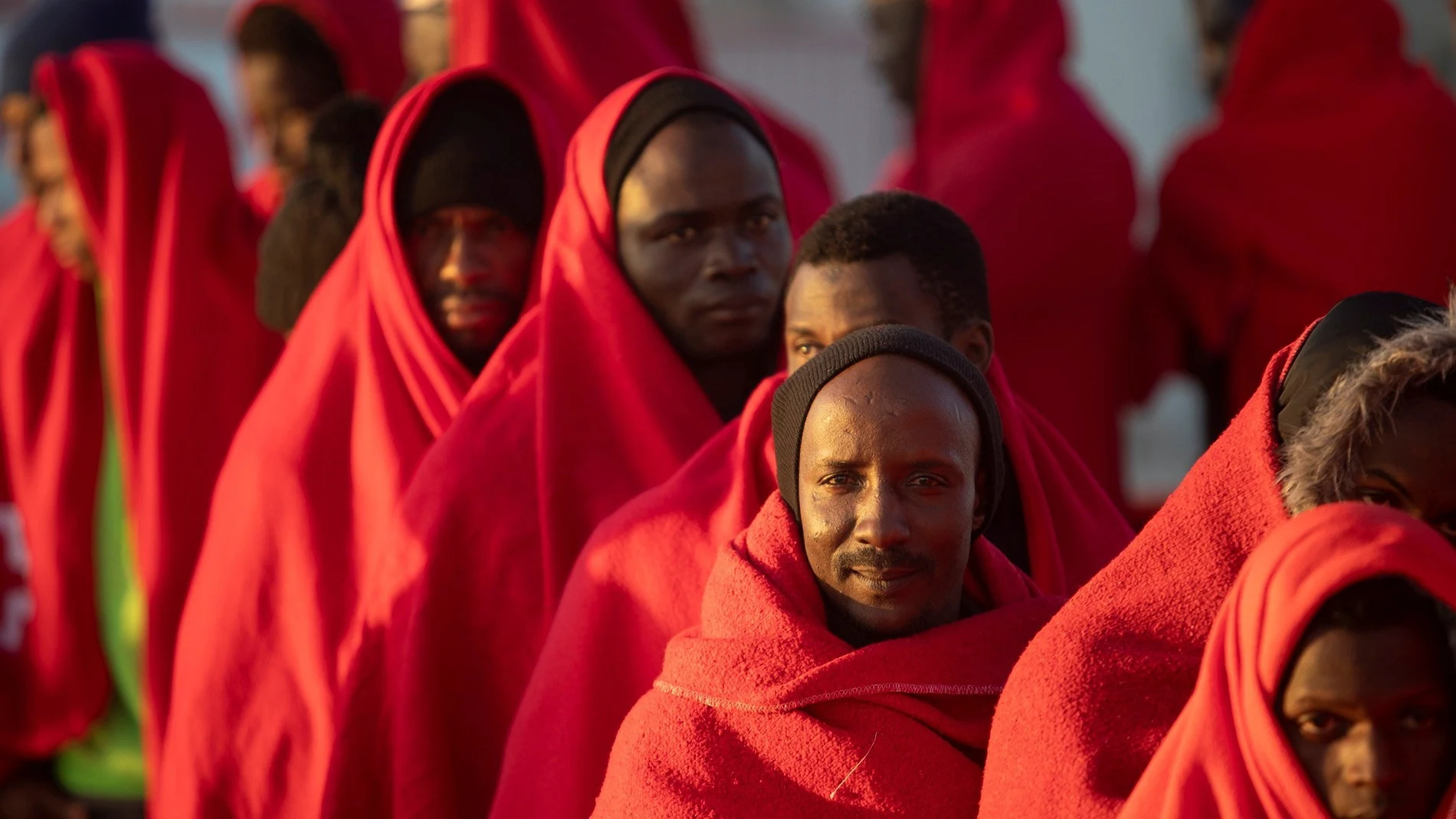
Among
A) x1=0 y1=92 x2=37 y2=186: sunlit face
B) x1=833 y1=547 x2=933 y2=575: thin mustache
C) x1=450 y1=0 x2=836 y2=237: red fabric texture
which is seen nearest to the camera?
x1=833 y1=547 x2=933 y2=575: thin mustache

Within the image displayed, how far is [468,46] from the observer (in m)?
5.32

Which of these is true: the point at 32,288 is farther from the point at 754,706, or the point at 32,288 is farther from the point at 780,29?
the point at 780,29

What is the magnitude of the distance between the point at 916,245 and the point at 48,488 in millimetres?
3018

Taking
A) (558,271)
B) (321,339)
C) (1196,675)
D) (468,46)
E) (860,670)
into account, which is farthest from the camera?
(468,46)

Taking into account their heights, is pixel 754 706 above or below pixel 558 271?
below

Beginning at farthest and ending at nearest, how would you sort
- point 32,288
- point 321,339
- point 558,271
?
point 32,288, point 321,339, point 558,271

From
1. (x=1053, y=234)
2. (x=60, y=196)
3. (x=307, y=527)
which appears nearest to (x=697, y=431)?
Result: (x=307, y=527)

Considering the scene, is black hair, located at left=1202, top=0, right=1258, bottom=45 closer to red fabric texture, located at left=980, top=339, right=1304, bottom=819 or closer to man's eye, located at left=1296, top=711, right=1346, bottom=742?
red fabric texture, located at left=980, top=339, right=1304, bottom=819

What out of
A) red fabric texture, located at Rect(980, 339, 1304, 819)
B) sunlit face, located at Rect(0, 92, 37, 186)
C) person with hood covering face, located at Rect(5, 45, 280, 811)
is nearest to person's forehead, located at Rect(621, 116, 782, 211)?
red fabric texture, located at Rect(980, 339, 1304, 819)

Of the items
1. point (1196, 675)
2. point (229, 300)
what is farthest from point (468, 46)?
point (1196, 675)

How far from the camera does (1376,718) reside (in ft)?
6.70

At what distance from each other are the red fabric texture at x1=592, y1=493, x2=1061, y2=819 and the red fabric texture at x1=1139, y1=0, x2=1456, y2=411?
113 inches

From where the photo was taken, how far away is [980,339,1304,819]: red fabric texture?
2.35m

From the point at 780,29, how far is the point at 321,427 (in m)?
11.7
